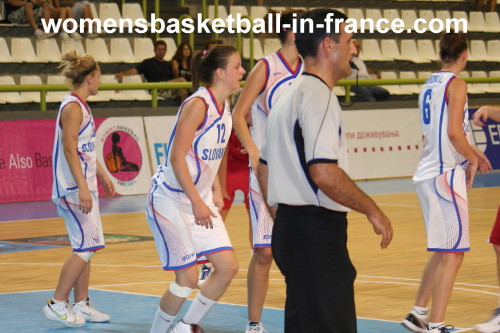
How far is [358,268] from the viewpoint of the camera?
9156 mm

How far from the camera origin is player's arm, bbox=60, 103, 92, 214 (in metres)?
6.96

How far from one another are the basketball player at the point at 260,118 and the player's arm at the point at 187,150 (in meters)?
0.65

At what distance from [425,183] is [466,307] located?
55.0 inches

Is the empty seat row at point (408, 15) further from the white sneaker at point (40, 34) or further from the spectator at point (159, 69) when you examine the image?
the white sneaker at point (40, 34)

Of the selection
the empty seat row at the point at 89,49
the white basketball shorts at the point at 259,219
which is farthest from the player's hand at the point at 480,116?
the empty seat row at the point at 89,49

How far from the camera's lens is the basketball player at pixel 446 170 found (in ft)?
20.1

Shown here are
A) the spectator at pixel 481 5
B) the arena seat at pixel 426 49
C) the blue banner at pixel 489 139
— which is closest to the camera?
the blue banner at pixel 489 139

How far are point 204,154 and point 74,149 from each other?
4.71 feet

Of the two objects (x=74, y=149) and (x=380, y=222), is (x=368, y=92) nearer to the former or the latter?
(x=74, y=149)

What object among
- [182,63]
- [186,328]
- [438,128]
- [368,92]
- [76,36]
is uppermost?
[76,36]

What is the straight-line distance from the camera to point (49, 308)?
22.8 feet

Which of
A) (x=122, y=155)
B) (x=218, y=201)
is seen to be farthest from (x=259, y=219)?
(x=122, y=155)

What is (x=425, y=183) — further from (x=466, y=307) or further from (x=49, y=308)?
(x=49, y=308)

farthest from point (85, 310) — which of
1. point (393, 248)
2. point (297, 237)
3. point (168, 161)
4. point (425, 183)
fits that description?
point (393, 248)
